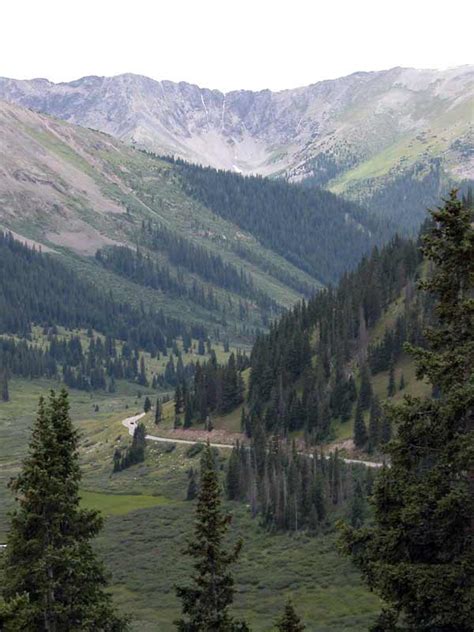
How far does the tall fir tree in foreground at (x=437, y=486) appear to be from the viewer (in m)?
19.0

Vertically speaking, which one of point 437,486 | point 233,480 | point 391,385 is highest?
point 437,486

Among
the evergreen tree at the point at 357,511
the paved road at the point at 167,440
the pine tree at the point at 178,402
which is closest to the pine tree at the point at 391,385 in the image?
the paved road at the point at 167,440

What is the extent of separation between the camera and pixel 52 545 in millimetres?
23641

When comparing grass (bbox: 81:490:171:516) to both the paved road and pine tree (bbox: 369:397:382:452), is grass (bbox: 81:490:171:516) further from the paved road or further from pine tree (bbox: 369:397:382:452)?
pine tree (bbox: 369:397:382:452)

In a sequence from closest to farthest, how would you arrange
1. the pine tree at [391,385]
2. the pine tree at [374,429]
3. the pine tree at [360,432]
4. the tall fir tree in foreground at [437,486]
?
the tall fir tree in foreground at [437,486], the pine tree at [374,429], the pine tree at [360,432], the pine tree at [391,385]

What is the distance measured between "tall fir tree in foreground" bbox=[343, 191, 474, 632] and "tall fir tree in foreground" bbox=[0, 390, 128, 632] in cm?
944

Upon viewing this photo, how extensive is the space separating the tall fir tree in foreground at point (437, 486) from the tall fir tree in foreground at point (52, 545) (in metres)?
9.44

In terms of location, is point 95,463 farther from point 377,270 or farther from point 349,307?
point 377,270

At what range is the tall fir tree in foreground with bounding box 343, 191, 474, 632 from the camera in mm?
19047

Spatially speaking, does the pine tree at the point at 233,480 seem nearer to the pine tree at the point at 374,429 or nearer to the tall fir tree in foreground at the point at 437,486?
the pine tree at the point at 374,429

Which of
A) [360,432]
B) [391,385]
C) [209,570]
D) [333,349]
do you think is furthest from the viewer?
[333,349]

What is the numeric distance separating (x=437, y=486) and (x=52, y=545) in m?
12.7

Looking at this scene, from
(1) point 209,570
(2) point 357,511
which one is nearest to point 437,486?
(1) point 209,570

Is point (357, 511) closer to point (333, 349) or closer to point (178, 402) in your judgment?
point (333, 349)
